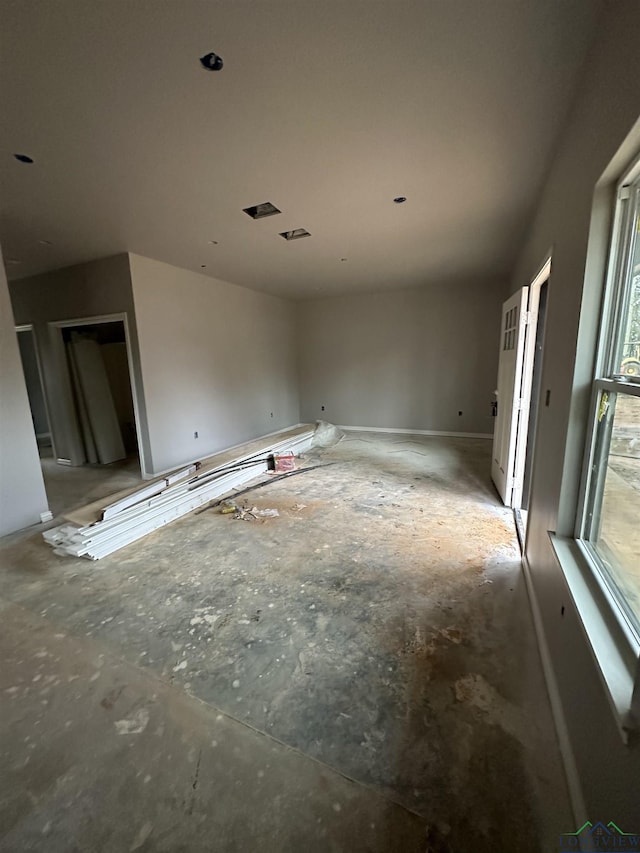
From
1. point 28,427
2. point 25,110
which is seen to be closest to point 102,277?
point 28,427

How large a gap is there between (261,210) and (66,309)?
10.5ft

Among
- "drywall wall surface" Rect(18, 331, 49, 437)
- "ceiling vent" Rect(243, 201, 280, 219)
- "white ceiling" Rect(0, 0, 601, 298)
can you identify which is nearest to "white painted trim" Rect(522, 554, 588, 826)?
"white ceiling" Rect(0, 0, 601, 298)

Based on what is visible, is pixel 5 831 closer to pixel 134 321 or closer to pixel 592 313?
pixel 592 313

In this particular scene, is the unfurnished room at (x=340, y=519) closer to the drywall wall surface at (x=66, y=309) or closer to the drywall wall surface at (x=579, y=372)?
the drywall wall surface at (x=579, y=372)

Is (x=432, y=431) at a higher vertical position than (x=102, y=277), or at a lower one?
lower

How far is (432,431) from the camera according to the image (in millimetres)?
6457

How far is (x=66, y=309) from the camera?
4.36 m

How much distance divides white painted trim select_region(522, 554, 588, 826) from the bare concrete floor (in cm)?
3

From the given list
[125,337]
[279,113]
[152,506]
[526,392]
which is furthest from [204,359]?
[526,392]

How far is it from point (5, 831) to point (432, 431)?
20.9 feet

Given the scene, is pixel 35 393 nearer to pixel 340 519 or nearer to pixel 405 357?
pixel 340 519

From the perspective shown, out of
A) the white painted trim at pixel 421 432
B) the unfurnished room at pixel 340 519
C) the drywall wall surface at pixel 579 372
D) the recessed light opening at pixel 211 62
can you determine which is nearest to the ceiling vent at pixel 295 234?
the unfurnished room at pixel 340 519

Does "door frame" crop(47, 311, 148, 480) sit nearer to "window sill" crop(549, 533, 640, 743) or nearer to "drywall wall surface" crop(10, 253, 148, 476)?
"drywall wall surface" crop(10, 253, 148, 476)

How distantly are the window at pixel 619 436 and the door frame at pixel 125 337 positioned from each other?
436 cm
